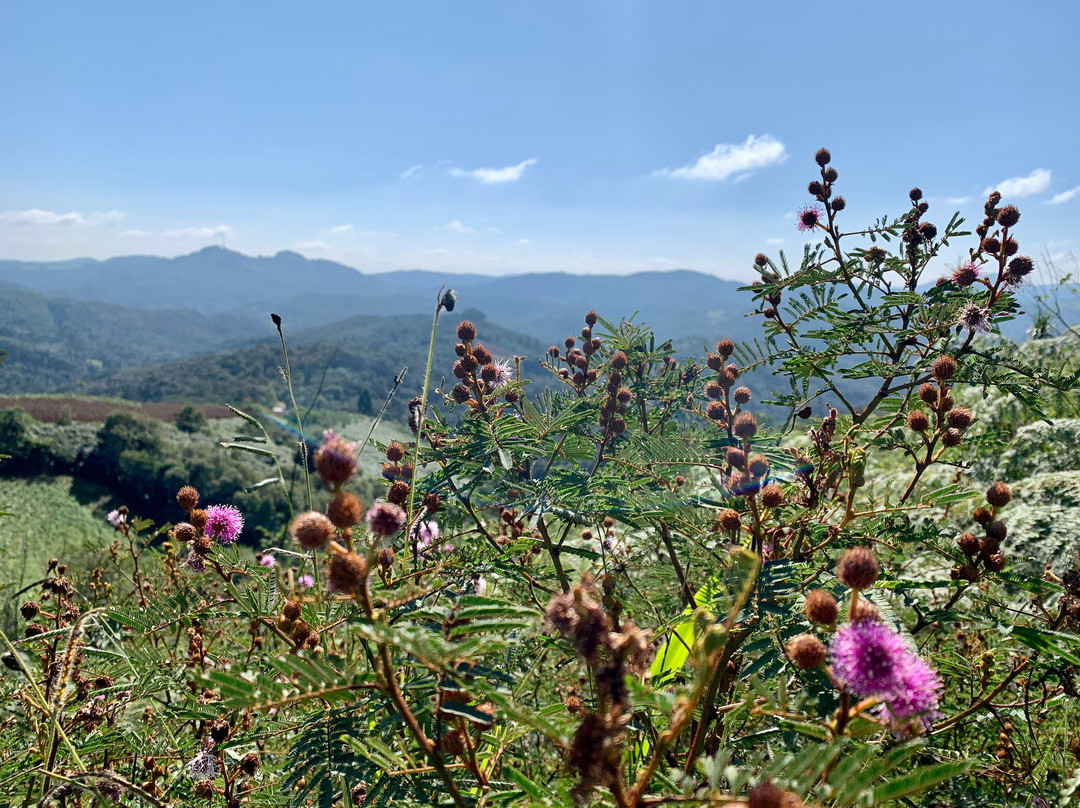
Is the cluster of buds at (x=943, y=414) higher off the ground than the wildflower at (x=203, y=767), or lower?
higher

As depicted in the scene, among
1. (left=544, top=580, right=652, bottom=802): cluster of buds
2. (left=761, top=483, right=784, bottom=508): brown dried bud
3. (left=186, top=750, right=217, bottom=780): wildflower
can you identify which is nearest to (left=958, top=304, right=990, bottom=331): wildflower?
(left=761, top=483, right=784, bottom=508): brown dried bud

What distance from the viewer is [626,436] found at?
2.45 metres

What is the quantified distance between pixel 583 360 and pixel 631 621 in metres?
1.53

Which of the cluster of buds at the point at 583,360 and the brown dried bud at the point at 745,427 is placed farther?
the cluster of buds at the point at 583,360

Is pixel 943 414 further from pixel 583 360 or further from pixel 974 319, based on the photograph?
pixel 583 360

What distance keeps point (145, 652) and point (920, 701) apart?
5.84ft

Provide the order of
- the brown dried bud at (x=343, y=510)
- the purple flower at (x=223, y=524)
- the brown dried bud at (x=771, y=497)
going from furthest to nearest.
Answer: the purple flower at (x=223, y=524)
the brown dried bud at (x=771, y=497)
the brown dried bud at (x=343, y=510)

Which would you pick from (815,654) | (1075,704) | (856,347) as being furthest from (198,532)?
(1075,704)

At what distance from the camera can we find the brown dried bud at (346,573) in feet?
2.12

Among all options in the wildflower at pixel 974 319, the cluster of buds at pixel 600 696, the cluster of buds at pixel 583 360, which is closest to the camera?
the cluster of buds at pixel 600 696

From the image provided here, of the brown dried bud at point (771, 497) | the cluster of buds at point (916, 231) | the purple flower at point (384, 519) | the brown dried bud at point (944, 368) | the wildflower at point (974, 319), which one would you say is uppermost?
the cluster of buds at point (916, 231)

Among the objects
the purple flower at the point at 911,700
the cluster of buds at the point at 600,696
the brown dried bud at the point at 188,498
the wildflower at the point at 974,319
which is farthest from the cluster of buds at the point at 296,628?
the wildflower at the point at 974,319

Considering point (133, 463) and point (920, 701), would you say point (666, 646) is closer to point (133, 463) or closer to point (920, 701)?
point (920, 701)

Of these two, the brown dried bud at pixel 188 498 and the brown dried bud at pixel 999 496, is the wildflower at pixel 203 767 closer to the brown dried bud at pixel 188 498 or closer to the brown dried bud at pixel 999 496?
the brown dried bud at pixel 188 498
